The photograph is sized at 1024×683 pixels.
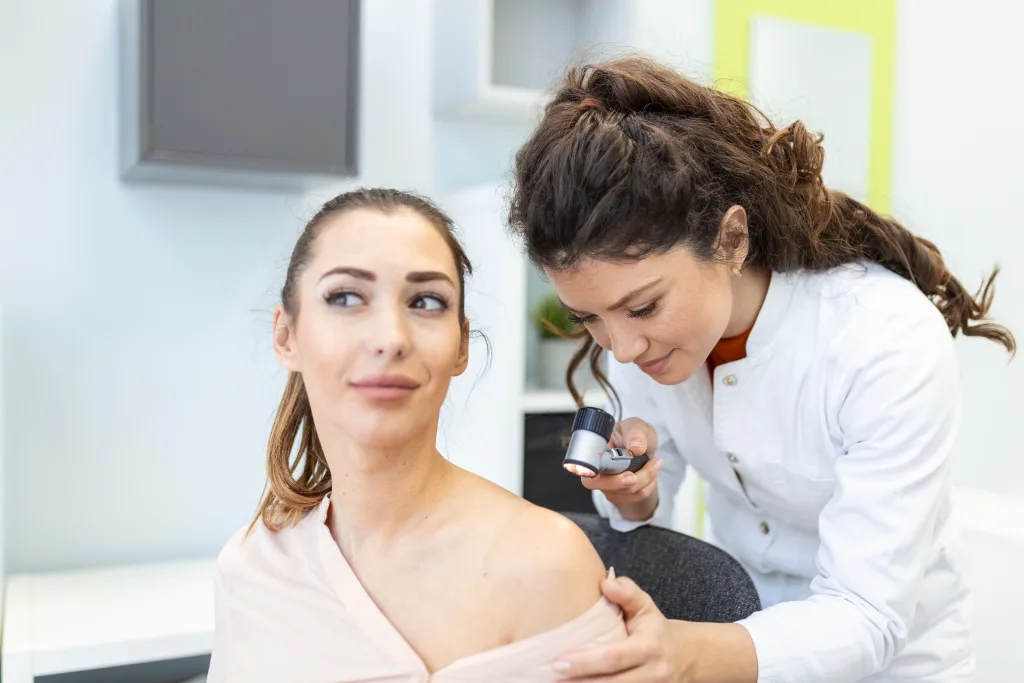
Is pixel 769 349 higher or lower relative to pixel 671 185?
lower

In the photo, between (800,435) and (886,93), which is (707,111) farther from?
(886,93)

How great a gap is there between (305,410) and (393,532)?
21 centimetres

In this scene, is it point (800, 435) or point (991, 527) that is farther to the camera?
point (991, 527)

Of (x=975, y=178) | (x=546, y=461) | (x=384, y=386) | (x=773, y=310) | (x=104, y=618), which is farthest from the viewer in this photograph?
(x=975, y=178)

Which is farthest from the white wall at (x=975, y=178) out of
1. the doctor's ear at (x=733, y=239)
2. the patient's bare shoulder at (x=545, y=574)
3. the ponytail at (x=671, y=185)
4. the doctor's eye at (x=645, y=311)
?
the patient's bare shoulder at (x=545, y=574)

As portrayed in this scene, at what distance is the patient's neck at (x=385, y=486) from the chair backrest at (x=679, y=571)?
42 centimetres

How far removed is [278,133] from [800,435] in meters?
1.08

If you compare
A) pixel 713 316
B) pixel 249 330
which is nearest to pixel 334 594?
pixel 713 316

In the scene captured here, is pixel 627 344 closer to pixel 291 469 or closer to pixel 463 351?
pixel 463 351

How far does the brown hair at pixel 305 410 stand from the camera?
102 cm

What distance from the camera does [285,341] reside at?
3.43 ft

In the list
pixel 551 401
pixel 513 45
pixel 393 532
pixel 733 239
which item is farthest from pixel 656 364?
pixel 513 45

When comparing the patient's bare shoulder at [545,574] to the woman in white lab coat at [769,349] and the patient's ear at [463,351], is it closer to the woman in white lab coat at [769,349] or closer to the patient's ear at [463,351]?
the woman in white lab coat at [769,349]

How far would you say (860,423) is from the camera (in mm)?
1173
